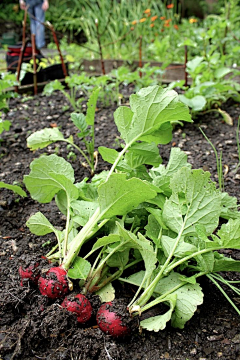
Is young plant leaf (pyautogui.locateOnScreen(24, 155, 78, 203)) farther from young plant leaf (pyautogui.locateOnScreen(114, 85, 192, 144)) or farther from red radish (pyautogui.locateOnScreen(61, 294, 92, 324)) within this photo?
red radish (pyautogui.locateOnScreen(61, 294, 92, 324))

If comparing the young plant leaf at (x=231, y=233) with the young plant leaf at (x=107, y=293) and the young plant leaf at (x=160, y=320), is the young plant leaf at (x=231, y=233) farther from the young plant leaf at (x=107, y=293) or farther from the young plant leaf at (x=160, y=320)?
the young plant leaf at (x=107, y=293)

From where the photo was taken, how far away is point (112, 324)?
1.27 metres

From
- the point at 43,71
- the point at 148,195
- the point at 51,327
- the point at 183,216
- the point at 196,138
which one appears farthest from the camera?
the point at 43,71

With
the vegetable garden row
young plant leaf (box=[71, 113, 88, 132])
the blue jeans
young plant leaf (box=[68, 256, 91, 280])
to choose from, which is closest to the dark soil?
the vegetable garden row

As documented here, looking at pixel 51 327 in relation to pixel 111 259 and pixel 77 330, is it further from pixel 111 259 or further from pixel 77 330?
pixel 111 259

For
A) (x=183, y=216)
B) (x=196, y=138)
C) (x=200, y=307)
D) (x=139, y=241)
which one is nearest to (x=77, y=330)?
(x=139, y=241)

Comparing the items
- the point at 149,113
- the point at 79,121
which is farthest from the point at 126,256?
the point at 79,121

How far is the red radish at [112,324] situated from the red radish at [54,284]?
0.60ft

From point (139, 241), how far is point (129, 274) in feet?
1.17

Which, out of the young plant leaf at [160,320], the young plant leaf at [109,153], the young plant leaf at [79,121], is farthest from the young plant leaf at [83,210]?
the young plant leaf at [79,121]

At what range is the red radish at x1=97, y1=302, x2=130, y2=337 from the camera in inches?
50.0

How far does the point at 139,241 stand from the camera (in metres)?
1.29

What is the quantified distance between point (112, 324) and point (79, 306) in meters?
0.14

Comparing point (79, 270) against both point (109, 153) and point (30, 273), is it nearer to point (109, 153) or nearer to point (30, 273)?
point (30, 273)
